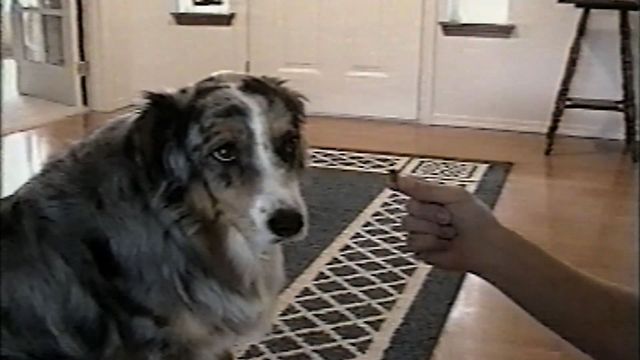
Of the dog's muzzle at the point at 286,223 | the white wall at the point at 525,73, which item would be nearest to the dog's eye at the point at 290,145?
the dog's muzzle at the point at 286,223

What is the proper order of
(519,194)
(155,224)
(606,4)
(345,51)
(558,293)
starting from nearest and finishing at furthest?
(558,293) < (155,224) < (519,194) < (606,4) < (345,51)

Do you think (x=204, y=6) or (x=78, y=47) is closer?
(x=78, y=47)

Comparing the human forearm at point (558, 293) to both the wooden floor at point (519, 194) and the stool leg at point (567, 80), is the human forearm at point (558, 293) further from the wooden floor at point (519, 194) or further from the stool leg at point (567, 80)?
the stool leg at point (567, 80)

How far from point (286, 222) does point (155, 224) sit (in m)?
0.22

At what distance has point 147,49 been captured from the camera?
18.0 ft

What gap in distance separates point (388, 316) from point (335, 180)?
1408 mm

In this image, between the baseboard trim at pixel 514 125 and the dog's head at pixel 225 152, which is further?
the baseboard trim at pixel 514 125

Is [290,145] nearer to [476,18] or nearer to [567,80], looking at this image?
[567,80]

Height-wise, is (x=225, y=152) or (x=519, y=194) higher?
(x=225, y=152)

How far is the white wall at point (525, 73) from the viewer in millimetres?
4633

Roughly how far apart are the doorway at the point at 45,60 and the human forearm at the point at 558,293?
398 centimetres

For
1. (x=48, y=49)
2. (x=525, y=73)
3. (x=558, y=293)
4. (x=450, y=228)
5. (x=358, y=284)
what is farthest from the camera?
(x=48, y=49)

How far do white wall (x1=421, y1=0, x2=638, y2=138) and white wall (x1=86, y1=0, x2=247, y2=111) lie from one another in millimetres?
1270

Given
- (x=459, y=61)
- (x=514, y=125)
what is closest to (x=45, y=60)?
(x=459, y=61)
